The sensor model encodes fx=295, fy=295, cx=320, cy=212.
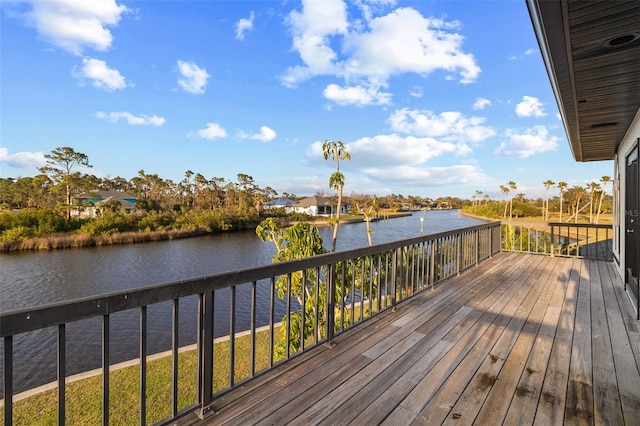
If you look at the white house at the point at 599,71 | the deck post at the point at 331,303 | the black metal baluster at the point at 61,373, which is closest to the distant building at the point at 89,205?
the deck post at the point at 331,303

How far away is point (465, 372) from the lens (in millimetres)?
2002

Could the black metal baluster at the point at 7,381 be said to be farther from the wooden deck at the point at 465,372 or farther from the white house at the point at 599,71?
the white house at the point at 599,71

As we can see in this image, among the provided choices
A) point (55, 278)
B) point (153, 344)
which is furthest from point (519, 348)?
point (55, 278)

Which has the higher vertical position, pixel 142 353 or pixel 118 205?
pixel 118 205

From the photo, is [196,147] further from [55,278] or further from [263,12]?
[263,12]

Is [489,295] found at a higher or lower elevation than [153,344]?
higher

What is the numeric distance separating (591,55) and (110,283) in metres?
18.1

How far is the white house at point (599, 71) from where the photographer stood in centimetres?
164

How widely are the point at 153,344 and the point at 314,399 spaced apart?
28.1 feet

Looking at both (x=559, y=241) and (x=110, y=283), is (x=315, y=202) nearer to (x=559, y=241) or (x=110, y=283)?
(x=110, y=283)

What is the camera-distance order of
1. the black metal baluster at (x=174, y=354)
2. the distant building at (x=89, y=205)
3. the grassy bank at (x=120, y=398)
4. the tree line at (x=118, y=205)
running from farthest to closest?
the distant building at (x=89, y=205) < the tree line at (x=118, y=205) < the grassy bank at (x=120, y=398) < the black metal baluster at (x=174, y=354)

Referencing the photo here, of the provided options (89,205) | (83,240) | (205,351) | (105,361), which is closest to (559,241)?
(205,351)

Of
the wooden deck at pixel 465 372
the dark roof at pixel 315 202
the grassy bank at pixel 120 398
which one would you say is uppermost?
the dark roof at pixel 315 202

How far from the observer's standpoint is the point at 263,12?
835 centimetres
